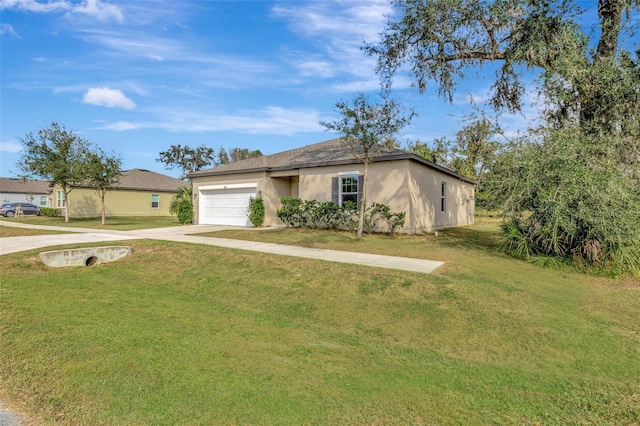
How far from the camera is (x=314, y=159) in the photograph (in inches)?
681

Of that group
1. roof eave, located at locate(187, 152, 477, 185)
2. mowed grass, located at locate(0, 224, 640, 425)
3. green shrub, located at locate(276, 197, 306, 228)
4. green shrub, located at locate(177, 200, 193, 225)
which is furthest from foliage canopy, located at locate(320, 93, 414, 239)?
green shrub, located at locate(177, 200, 193, 225)

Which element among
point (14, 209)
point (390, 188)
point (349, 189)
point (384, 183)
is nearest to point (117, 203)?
point (14, 209)

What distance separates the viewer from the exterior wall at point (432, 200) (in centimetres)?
1474

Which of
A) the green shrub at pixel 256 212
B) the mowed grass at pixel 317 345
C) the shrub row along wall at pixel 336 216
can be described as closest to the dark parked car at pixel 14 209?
the green shrub at pixel 256 212

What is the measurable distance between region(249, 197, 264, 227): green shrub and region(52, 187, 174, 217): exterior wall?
19940 millimetres

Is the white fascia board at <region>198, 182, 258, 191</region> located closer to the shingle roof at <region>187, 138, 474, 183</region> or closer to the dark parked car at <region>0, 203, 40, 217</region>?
the shingle roof at <region>187, 138, 474, 183</region>

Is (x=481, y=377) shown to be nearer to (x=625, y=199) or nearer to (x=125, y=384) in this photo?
(x=125, y=384)

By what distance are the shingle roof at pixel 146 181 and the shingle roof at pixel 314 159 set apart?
1557 centimetres

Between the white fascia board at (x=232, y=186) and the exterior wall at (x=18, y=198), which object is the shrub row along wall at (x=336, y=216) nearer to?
the white fascia board at (x=232, y=186)

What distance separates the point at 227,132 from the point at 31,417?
24152 mm

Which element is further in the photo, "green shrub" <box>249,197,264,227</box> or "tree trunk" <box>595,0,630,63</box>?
"green shrub" <box>249,197,264,227</box>

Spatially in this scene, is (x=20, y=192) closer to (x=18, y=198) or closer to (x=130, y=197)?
(x=18, y=198)

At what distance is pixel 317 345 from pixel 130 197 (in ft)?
108

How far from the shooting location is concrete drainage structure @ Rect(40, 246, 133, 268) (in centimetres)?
914
